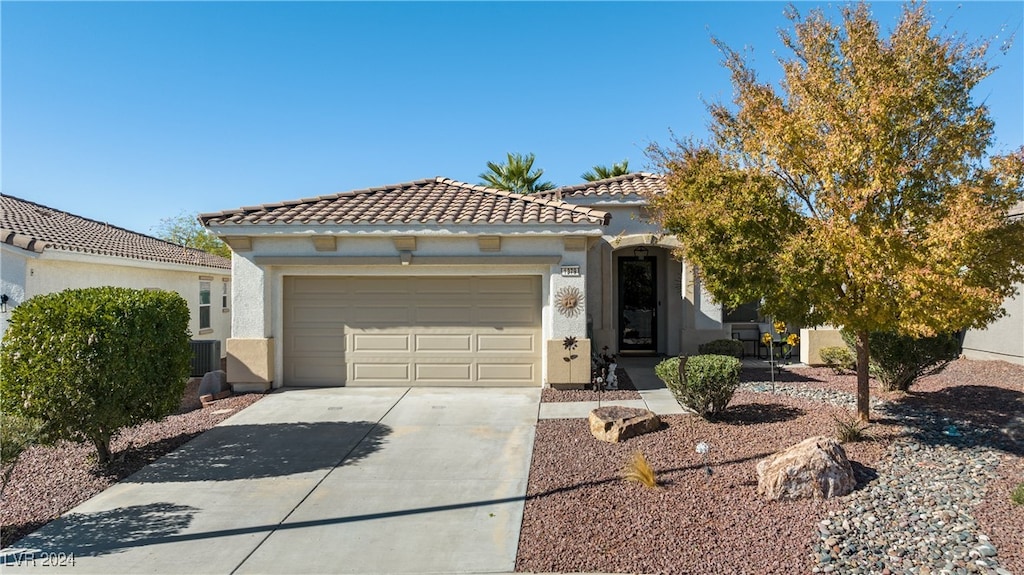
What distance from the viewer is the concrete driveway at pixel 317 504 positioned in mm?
4570

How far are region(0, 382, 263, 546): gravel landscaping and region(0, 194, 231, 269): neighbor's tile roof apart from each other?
16.8 ft

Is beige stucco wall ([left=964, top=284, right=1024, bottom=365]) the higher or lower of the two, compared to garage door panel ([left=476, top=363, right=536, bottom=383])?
Result: higher

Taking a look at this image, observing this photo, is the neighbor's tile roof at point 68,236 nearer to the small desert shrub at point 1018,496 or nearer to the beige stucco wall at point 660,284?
the beige stucco wall at point 660,284

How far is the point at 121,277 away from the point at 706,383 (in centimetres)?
1358

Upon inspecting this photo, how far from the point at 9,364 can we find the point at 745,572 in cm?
754

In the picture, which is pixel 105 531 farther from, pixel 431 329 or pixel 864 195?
pixel 864 195

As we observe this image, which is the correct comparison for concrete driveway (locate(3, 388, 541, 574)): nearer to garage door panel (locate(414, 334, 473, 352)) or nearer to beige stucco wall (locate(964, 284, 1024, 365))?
garage door panel (locate(414, 334, 473, 352))

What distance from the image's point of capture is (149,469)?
6672 millimetres

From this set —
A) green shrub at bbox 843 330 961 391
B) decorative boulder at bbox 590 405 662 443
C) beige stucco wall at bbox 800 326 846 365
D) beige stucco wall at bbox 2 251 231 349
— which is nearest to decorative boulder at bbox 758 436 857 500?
decorative boulder at bbox 590 405 662 443

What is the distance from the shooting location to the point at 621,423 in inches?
289

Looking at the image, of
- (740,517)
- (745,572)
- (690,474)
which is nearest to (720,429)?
(690,474)

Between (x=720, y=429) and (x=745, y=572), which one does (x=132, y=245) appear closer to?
(x=720, y=429)

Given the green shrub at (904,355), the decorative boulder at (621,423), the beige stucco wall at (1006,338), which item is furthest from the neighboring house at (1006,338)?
the decorative boulder at (621,423)

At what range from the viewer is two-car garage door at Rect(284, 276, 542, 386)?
10.9m
